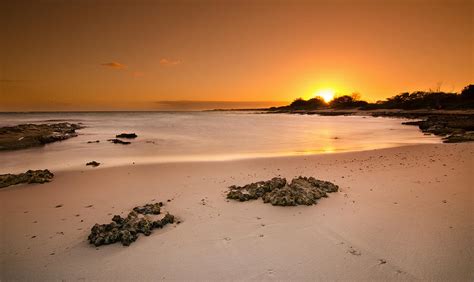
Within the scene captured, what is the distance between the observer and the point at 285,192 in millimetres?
5492

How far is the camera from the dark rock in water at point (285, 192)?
532 cm

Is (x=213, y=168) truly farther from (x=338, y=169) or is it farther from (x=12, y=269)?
(x=12, y=269)

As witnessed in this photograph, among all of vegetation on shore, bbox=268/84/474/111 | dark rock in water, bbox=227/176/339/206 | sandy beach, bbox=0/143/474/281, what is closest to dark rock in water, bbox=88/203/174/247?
sandy beach, bbox=0/143/474/281

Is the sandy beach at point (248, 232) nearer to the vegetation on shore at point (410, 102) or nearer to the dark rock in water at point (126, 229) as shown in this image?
the dark rock in water at point (126, 229)

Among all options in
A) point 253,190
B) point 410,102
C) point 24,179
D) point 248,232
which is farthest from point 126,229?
point 410,102

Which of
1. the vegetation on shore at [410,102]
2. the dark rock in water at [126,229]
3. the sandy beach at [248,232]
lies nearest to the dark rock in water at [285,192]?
the sandy beach at [248,232]

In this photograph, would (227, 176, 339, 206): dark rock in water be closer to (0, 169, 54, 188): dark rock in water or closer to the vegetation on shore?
(0, 169, 54, 188): dark rock in water

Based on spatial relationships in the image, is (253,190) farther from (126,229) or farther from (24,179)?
(24,179)

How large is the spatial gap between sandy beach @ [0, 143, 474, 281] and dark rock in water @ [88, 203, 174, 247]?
11 cm

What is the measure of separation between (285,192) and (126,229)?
2.78 metres

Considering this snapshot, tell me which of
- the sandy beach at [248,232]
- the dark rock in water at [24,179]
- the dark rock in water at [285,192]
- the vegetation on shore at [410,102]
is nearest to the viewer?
the sandy beach at [248,232]

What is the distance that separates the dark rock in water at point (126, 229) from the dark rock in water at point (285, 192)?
1.64m

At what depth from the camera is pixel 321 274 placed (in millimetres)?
3318

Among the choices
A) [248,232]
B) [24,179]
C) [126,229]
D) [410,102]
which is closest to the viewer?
[126,229]
